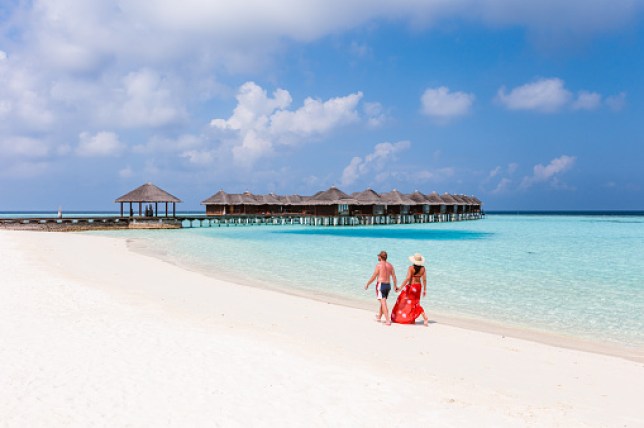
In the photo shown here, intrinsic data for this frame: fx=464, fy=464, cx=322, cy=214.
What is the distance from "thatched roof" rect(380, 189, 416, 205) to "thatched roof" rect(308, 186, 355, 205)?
5.00 meters

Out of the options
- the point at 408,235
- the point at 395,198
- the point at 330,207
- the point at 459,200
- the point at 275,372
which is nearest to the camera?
the point at 275,372

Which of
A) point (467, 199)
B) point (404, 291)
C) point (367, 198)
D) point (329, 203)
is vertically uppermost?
point (467, 199)

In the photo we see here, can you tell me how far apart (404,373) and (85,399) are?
2864 millimetres

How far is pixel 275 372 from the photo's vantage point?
4430 mm

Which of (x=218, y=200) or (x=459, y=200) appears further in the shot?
(x=459, y=200)

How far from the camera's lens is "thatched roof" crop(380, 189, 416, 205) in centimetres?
4512

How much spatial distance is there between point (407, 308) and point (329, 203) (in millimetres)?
33830

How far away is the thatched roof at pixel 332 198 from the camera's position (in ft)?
133

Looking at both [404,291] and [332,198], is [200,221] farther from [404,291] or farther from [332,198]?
[404,291]

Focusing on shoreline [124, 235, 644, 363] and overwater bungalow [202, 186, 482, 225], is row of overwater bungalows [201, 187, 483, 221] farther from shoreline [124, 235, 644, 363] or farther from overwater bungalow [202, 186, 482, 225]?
shoreline [124, 235, 644, 363]

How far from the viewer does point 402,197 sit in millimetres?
46812

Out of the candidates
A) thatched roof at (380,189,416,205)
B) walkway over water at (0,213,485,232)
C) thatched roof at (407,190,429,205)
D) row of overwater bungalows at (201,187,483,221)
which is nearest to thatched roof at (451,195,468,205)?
walkway over water at (0,213,485,232)

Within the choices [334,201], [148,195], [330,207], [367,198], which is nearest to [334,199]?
[334,201]

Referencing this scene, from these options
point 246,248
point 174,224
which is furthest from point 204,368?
point 174,224
